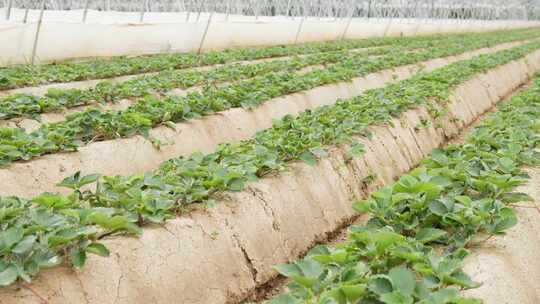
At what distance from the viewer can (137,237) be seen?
3.35 m

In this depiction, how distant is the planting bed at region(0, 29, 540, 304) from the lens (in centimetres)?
279

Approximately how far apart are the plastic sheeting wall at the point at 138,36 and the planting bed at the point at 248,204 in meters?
5.57

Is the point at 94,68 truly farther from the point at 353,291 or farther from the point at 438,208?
the point at 353,291

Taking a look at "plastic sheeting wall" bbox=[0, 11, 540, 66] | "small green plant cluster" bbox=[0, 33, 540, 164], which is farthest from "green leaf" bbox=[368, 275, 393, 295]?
"plastic sheeting wall" bbox=[0, 11, 540, 66]

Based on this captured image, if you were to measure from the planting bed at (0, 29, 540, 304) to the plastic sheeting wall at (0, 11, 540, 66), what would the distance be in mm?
5569

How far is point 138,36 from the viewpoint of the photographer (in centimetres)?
1506

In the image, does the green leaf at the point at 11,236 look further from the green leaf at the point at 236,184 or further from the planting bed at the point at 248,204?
the green leaf at the point at 236,184

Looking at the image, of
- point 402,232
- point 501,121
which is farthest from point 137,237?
point 501,121

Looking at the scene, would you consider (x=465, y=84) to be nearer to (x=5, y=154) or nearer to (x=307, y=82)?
(x=307, y=82)

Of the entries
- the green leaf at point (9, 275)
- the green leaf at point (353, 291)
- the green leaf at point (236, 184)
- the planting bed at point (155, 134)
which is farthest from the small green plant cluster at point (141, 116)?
the green leaf at point (353, 291)

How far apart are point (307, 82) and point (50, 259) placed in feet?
24.3

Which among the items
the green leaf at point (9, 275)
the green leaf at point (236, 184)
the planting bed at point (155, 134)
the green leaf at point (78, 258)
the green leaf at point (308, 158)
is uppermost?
the green leaf at point (9, 275)

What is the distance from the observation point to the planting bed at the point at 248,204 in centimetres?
279

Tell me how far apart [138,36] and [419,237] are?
13.0 m
